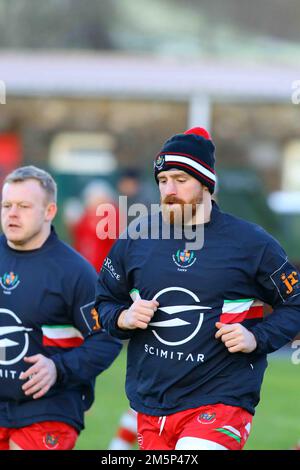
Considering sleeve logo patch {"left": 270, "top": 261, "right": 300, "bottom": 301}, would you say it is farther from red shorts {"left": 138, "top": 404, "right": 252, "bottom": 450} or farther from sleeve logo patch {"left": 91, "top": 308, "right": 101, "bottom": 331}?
sleeve logo patch {"left": 91, "top": 308, "right": 101, "bottom": 331}

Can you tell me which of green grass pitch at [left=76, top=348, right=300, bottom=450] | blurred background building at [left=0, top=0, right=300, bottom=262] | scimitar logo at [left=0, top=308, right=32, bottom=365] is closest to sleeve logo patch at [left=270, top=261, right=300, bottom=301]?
scimitar logo at [left=0, top=308, right=32, bottom=365]

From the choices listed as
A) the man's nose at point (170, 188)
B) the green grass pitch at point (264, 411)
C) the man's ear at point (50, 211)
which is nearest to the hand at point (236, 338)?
the man's nose at point (170, 188)

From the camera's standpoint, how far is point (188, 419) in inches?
206

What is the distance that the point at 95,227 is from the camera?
51.5ft

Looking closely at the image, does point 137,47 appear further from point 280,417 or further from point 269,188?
point 280,417

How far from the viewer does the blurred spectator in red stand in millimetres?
15000

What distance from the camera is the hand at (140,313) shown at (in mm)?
5184

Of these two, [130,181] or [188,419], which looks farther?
[130,181]

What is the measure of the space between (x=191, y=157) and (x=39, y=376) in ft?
4.76

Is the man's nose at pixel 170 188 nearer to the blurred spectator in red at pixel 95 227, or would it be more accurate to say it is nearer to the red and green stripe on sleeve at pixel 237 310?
the red and green stripe on sleeve at pixel 237 310

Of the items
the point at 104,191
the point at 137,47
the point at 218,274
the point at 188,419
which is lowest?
the point at 188,419

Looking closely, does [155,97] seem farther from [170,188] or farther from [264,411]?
[170,188]

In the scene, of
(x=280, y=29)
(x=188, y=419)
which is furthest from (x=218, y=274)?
(x=280, y=29)
